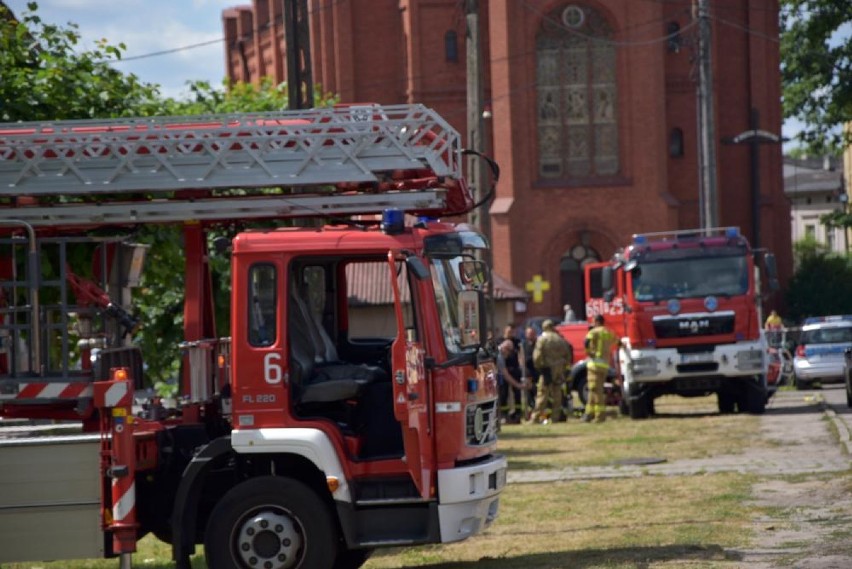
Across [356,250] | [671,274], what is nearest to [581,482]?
[356,250]

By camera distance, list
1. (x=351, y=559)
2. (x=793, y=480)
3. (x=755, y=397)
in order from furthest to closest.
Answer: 1. (x=755, y=397)
2. (x=793, y=480)
3. (x=351, y=559)

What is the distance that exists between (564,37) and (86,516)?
5335 centimetres

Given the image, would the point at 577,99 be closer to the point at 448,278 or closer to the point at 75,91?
the point at 75,91

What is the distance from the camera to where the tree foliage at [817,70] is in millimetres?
46906

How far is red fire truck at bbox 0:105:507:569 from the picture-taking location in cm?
1155

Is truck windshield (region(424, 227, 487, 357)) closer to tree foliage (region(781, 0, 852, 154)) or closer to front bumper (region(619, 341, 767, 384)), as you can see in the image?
front bumper (region(619, 341, 767, 384))

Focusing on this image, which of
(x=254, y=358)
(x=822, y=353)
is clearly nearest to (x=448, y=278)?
(x=254, y=358)

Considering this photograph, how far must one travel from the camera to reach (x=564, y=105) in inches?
2495

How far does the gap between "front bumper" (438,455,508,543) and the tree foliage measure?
122 feet

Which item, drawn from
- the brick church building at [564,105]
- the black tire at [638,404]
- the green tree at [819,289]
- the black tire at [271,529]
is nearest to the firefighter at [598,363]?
the black tire at [638,404]

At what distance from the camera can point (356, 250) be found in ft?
38.5

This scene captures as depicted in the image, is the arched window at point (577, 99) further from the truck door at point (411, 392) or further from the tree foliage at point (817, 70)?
the truck door at point (411, 392)

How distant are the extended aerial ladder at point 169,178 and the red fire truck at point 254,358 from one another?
0.02 meters

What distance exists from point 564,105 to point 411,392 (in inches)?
2076
